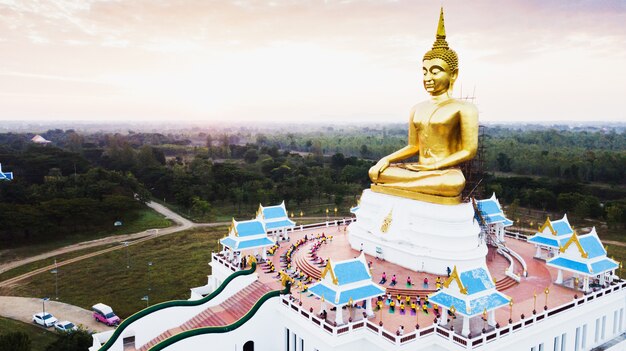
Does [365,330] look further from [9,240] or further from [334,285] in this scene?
[9,240]

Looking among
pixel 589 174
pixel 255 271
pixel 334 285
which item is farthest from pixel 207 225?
pixel 589 174

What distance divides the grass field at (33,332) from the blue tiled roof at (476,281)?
66.7 feet

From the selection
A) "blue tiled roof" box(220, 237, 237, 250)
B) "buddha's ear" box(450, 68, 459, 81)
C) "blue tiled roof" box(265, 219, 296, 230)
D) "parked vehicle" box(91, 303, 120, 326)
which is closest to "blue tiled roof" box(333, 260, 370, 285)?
"blue tiled roof" box(220, 237, 237, 250)

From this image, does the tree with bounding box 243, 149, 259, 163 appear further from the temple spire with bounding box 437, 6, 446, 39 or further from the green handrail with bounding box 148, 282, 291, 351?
the green handrail with bounding box 148, 282, 291, 351

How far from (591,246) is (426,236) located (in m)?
7.58

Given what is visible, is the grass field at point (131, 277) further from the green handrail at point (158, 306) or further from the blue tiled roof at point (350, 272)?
the blue tiled roof at point (350, 272)

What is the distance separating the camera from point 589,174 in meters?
74.5

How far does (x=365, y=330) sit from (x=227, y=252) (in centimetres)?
1168

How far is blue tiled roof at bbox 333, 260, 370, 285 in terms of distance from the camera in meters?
18.2

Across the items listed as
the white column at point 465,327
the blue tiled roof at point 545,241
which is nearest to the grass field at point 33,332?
the white column at point 465,327

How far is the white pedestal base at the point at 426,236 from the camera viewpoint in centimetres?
2217

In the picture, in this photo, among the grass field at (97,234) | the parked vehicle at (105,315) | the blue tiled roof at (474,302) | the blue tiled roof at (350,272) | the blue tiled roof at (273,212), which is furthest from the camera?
the grass field at (97,234)

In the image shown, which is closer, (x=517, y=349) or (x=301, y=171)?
(x=517, y=349)

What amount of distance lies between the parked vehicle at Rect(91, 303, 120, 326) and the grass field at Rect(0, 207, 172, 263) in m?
15.8
